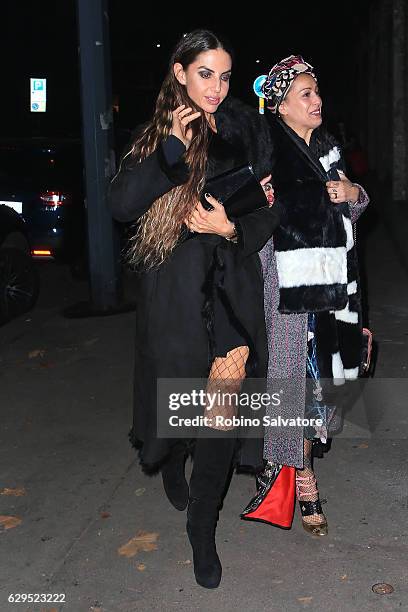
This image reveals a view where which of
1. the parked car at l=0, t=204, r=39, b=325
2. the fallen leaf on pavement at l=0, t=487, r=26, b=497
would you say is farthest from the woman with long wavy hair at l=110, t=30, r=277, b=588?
the parked car at l=0, t=204, r=39, b=325

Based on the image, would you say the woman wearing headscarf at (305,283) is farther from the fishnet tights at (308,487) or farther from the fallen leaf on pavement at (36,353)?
the fallen leaf on pavement at (36,353)

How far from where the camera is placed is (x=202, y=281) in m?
3.12

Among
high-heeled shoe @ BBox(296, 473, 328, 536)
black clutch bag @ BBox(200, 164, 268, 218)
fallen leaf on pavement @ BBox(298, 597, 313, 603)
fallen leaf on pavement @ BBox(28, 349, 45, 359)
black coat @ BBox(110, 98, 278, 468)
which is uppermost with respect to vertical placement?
black clutch bag @ BBox(200, 164, 268, 218)

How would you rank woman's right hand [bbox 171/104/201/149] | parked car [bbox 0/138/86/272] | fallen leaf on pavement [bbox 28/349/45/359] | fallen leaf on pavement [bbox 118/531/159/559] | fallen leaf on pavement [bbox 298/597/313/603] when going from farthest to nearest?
parked car [bbox 0/138/86/272]
fallen leaf on pavement [bbox 28/349/45/359]
fallen leaf on pavement [bbox 118/531/159/559]
fallen leaf on pavement [bbox 298/597/313/603]
woman's right hand [bbox 171/104/201/149]

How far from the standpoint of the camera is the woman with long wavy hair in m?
2.96

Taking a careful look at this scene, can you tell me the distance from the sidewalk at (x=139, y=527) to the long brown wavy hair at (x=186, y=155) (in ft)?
4.29

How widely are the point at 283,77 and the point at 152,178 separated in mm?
810

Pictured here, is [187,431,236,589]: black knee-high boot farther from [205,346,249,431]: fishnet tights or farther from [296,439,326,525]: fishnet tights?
[296,439,326,525]: fishnet tights

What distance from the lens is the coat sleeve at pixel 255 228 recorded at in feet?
10.1

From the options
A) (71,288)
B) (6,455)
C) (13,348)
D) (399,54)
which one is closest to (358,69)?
(399,54)

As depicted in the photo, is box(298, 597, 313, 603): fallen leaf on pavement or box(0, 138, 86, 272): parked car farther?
box(0, 138, 86, 272): parked car

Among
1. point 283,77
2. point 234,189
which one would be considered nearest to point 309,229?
point 234,189

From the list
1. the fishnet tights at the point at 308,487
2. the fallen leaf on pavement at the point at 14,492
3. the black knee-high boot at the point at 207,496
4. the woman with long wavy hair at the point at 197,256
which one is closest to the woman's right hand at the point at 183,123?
the woman with long wavy hair at the point at 197,256

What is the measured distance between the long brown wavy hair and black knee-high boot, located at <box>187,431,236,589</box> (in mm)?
740
